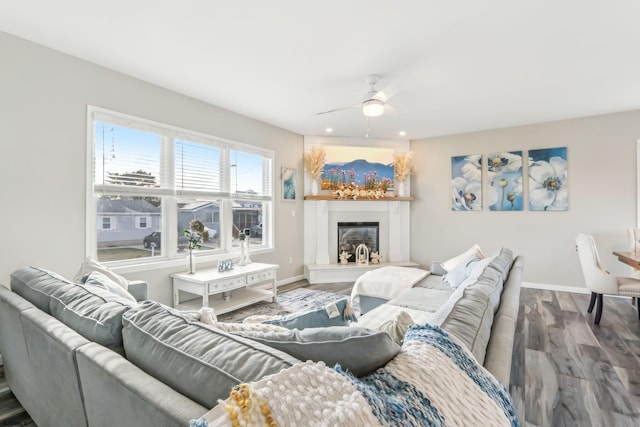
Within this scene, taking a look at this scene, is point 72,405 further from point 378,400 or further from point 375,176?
point 375,176

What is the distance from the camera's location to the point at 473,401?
2.90 feet

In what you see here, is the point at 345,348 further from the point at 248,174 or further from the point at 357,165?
the point at 357,165

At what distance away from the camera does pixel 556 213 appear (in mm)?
4828

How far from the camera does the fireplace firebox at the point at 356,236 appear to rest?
232 inches

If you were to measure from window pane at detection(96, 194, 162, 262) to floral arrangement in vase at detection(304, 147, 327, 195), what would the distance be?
2691mm

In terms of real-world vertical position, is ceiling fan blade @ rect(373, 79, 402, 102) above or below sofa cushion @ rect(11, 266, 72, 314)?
above

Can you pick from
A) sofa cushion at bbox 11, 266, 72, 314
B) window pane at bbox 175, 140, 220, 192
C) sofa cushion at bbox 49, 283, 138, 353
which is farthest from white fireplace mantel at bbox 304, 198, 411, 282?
sofa cushion at bbox 49, 283, 138, 353

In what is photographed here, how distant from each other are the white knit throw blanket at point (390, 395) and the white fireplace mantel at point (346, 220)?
14.6 ft

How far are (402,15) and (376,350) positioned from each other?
2278 mm

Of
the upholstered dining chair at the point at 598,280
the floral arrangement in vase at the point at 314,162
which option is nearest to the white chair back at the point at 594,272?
the upholstered dining chair at the point at 598,280

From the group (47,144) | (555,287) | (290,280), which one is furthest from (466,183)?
(47,144)

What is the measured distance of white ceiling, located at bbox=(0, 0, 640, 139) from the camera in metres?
2.17

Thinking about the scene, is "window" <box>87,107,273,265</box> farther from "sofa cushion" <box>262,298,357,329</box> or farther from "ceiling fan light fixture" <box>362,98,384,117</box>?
"sofa cushion" <box>262,298,357,329</box>

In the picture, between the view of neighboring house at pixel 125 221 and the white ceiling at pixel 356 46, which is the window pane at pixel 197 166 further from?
the white ceiling at pixel 356 46
